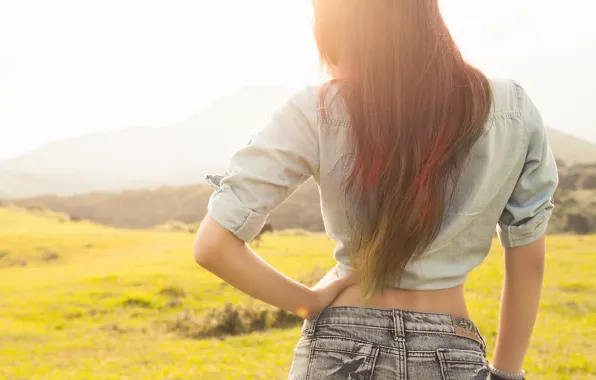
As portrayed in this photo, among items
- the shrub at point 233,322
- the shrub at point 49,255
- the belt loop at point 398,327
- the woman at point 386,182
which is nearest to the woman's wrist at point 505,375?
the woman at point 386,182

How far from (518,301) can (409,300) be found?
45 centimetres

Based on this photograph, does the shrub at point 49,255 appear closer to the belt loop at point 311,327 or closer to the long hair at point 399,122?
the belt loop at point 311,327

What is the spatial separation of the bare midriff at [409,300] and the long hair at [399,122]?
0.03 metres

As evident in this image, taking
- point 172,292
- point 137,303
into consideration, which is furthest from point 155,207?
point 137,303

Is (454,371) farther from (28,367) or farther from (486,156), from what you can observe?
(28,367)

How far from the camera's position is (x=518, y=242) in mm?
1406

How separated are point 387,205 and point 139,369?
16.5 ft

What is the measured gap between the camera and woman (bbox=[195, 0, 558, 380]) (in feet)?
3.86

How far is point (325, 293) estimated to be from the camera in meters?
1.29

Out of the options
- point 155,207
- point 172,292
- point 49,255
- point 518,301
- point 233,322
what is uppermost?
point 518,301

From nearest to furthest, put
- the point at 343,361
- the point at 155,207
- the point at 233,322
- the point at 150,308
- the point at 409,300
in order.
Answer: the point at 343,361
the point at 409,300
the point at 233,322
the point at 150,308
the point at 155,207

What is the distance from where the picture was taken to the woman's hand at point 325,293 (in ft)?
4.17

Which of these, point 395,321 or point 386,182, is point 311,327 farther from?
point 386,182

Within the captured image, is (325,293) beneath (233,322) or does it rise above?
above
